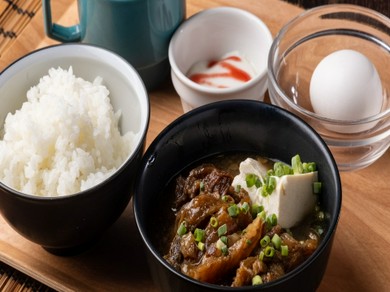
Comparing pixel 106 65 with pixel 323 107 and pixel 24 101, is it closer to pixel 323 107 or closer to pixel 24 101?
pixel 24 101

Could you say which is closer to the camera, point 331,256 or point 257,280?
point 257,280

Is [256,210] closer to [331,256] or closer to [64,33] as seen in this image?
[331,256]

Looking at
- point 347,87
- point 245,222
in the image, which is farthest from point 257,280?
point 347,87

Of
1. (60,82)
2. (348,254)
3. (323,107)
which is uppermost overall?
(60,82)

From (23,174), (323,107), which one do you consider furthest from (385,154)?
(23,174)

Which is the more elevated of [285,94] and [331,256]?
[285,94]

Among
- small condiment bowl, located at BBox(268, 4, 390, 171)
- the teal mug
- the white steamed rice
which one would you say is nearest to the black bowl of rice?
the white steamed rice

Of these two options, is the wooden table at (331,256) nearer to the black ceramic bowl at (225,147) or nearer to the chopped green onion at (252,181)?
the black ceramic bowl at (225,147)

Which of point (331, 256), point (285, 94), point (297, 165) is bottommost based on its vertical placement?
point (331, 256)
